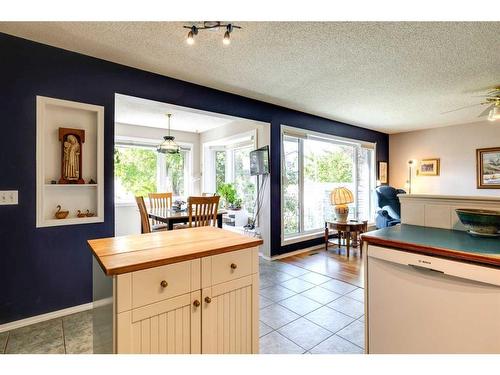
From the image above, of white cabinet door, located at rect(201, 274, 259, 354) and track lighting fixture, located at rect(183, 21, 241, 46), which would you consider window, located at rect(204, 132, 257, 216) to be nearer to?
track lighting fixture, located at rect(183, 21, 241, 46)

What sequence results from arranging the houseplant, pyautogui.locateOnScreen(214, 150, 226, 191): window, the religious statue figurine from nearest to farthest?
1. the religious statue figurine
2. the houseplant
3. pyautogui.locateOnScreen(214, 150, 226, 191): window

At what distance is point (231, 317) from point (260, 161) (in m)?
3.01

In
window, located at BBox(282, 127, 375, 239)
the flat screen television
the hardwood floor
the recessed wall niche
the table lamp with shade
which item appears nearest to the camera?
the recessed wall niche

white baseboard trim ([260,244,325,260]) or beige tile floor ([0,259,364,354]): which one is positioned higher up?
white baseboard trim ([260,244,325,260])

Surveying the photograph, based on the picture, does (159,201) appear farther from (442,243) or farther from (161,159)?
(442,243)

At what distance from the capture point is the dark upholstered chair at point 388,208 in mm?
4586

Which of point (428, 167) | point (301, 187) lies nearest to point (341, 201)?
point (301, 187)

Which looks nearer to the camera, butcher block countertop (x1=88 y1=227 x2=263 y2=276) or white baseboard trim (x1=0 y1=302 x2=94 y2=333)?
butcher block countertop (x1=88 y1=227 x2=263 y2=276)

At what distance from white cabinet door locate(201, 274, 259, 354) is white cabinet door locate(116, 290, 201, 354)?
49 millimetres

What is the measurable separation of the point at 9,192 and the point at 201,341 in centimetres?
208

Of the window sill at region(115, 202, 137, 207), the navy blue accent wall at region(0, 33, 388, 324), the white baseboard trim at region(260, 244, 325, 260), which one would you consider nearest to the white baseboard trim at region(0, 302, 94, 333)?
the navy blue accent wall at region(0, 33, 388, 324)

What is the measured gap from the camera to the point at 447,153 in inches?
216

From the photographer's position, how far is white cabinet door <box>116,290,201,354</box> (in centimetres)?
100

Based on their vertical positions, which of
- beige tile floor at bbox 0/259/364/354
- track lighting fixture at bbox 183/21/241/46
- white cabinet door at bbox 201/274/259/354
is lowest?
beige tile floor at bbox 0/259/364/354
